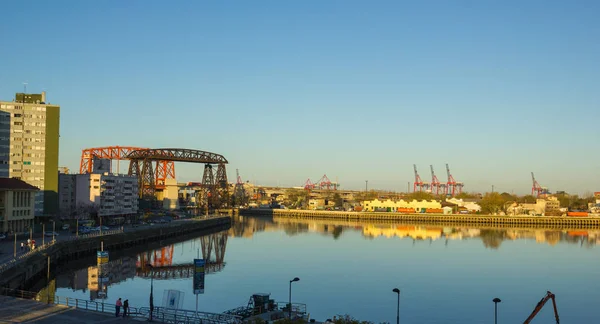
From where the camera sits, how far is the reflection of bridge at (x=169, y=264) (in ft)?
124

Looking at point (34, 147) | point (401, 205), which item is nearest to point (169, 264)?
point (34, 147)

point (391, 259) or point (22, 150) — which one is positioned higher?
point (22, 150)

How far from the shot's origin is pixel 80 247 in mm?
43656

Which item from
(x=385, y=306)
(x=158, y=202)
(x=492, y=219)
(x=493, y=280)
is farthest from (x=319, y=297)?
(x=158, y=202)

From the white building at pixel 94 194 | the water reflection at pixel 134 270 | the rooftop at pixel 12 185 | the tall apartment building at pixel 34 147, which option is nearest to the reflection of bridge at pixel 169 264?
the water reflection at pixel 134 270

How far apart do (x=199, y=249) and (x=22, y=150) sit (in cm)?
2245

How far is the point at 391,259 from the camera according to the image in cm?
4566

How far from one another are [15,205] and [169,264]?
16277 mm

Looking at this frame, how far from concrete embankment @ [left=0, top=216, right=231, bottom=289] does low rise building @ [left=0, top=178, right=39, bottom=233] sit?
752 cm

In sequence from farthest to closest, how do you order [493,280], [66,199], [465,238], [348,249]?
[66,199] → [465,238] → [348,249] → [493,280]

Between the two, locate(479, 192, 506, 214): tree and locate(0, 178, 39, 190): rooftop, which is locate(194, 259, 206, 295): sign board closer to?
locate(0, 178, 39, 190): rooftop

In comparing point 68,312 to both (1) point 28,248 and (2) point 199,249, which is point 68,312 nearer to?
(1) point 28,248

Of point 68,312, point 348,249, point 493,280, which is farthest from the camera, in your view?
point 348,249

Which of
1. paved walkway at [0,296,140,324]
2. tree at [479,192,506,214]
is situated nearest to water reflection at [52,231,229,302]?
paved walkway at [0,296,140,324]
